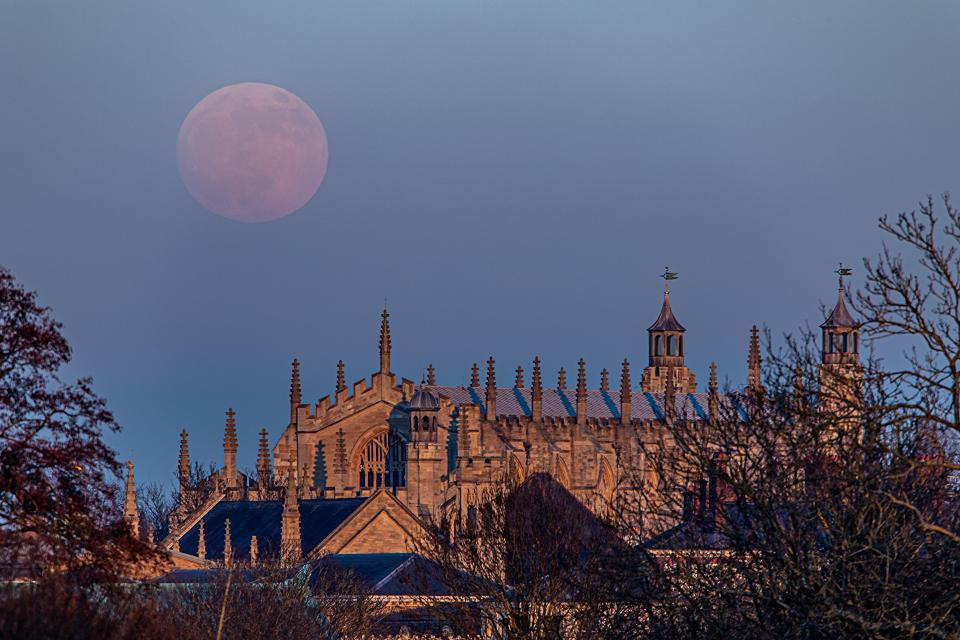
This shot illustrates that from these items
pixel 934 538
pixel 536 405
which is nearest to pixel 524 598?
pixel 934 538

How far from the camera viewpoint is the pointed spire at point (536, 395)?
121125 millimetres

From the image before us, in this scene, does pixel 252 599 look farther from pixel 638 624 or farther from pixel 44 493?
pixel 44 493

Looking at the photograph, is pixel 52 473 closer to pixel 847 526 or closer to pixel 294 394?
pixel 847 526

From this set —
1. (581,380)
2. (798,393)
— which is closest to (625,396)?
(581,380)

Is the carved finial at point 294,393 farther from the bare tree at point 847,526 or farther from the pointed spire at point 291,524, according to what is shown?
the bare tree at point 847,526

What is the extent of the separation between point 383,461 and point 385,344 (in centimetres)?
743

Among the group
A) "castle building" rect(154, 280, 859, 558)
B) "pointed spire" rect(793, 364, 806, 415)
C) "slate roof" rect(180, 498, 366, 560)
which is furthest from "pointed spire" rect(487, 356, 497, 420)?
"pointed spire" rect(793, 364, 806, 415)

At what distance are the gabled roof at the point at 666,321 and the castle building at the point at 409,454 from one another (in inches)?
331

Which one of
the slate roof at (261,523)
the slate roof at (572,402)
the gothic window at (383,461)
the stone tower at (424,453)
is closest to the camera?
the slate roof at (261,523)

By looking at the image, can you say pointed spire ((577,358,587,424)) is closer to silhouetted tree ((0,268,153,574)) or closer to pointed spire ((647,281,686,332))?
pointed spire ((647,281,686,332))

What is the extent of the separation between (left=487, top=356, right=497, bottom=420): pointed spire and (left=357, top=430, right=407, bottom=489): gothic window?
766 cm

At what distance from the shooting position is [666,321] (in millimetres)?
147750

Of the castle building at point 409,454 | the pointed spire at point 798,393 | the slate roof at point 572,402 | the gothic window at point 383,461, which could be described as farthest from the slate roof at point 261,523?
the pointed spire at point 798,393

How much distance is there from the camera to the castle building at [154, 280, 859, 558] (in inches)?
3445
